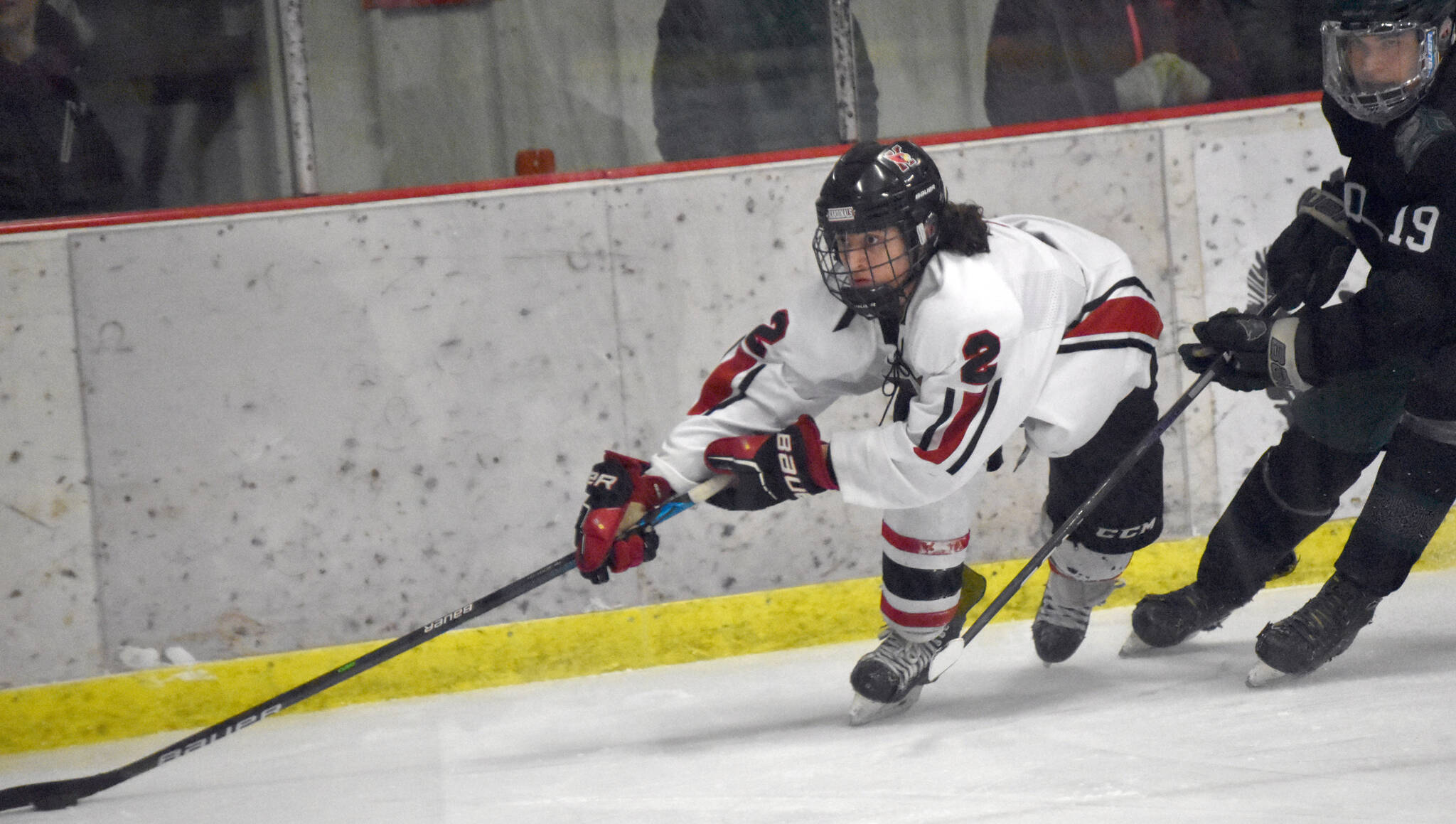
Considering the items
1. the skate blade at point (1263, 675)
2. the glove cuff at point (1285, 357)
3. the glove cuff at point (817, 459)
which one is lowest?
the skate blade at point (1263, 675)

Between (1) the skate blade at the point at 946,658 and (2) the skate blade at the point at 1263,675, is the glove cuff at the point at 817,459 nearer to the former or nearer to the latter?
(1) the skate blade at the point at 946,658

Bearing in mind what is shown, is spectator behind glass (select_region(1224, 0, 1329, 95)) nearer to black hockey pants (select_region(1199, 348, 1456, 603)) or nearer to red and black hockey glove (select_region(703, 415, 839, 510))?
black hockey pants (select_region(1199, 348, 1456, 603))

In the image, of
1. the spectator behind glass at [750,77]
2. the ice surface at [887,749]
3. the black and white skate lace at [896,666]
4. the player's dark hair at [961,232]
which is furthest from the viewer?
the spectator behind glass at [750,77]

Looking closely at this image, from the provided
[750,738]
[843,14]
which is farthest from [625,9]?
[750,738]

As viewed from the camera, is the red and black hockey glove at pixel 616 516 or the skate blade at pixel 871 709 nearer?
the red and black hockey glove at pixel 616 516

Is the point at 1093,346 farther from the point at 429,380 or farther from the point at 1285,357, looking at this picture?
the point at 429,380

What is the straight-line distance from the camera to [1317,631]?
2080 mm

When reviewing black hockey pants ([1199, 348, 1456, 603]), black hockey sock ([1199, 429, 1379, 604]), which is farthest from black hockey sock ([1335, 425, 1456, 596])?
black hockey sock ([1199, 429, 1379, 604])

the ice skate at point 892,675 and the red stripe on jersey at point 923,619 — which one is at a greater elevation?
the red stripe on jersey at point 923,619

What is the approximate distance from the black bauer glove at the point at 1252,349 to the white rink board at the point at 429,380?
75 cm

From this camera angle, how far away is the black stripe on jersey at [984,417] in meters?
1.94

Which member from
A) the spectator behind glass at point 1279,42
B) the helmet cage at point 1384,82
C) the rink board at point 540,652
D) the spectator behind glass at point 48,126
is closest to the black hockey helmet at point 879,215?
the helmet cage at point 1384,82

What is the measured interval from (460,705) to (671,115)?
1419mm

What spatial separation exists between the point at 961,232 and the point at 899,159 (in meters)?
0.16
